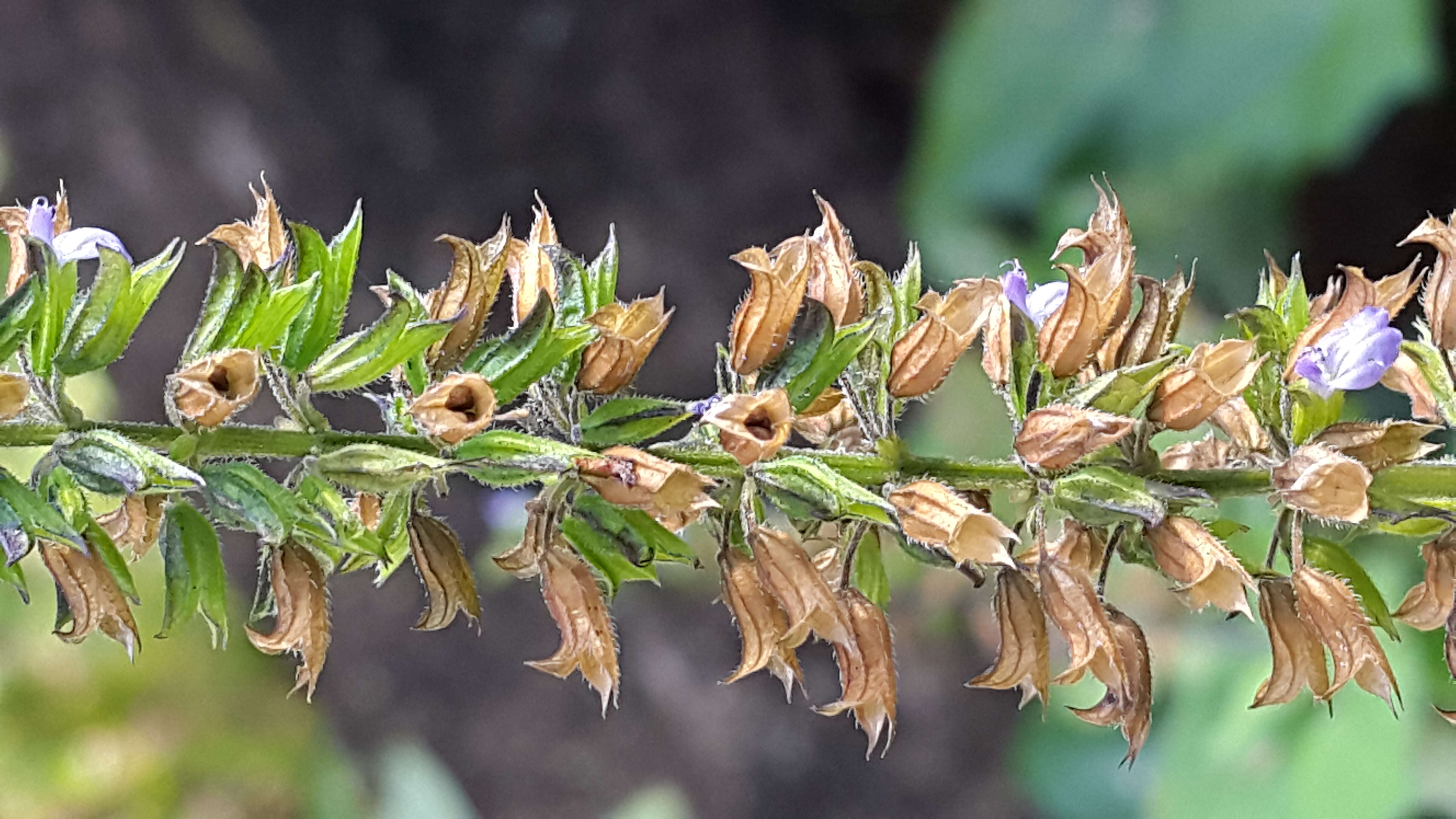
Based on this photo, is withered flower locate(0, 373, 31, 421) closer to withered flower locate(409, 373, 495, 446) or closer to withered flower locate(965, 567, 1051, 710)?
Result: withered flower locate(409, 373, 495, 446)

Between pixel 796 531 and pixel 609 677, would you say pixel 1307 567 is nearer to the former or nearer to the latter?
pixel 796 531

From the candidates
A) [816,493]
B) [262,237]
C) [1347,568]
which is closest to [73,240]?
[262,237]

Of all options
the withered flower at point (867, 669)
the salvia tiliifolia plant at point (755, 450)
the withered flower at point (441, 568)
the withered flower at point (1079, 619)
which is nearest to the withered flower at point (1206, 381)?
the salvia tiliifolia plant at point (755, 450)

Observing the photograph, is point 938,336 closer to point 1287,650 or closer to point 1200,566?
point 1200,566

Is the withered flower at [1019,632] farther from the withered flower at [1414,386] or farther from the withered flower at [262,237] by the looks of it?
the withered flower at [262,237]

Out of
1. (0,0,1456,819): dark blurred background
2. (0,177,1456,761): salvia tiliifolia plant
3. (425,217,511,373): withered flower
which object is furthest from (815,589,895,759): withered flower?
(0,0,1456,819): dark blurred background
